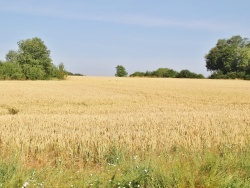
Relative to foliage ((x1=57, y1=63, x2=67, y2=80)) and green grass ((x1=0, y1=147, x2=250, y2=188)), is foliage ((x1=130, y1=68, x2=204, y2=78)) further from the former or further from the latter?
A: green grass ((x1=0, y1=147, x2=250, y2=188))

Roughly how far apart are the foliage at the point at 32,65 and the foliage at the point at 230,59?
150 ft

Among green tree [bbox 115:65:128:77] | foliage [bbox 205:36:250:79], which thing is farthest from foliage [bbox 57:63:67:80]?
foliage [bbox 205:36:250:79]

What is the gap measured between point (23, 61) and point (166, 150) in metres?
71.3

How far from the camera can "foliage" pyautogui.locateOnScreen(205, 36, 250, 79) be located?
83.0 meters

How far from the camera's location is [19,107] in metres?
16.9

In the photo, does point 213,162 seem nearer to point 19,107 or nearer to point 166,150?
point 166,150

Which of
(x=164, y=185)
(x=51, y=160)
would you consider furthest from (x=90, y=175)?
(x=51, y=160)

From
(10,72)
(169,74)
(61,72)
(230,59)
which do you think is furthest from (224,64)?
(10,72)

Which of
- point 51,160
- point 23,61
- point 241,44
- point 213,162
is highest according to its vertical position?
point 241,44

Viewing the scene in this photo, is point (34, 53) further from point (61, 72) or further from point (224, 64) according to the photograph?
point (224, 64)

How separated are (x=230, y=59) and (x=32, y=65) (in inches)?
2491

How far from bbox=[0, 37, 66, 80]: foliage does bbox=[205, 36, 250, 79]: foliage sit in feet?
150

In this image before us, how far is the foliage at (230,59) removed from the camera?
8297 centimetres

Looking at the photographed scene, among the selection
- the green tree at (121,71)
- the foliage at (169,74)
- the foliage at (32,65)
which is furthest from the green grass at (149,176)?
the green tree at (121,71)
